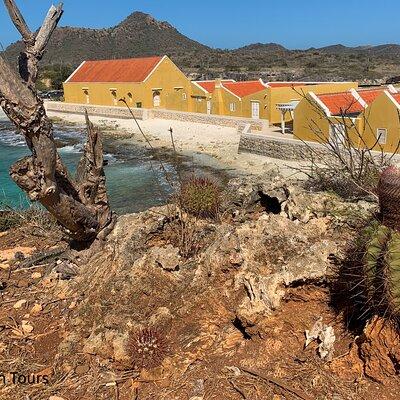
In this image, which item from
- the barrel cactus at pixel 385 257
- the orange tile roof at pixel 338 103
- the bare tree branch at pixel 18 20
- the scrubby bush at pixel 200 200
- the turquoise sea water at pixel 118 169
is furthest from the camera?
the orange tile roof at pixel 338 103

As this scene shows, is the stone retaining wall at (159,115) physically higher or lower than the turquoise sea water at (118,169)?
higher

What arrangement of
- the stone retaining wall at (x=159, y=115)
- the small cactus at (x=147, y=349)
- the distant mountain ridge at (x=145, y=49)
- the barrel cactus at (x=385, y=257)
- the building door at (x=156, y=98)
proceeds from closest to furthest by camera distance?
the barrel cactus at (x=385, y=257), the small cactus at (x=147, y=349), the stone retaining wall at (x=159, y=115), the building door at (x=156, y=98), the distant mountain ridge at (x=145, y=49)

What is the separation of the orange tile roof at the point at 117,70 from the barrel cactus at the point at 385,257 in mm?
45958

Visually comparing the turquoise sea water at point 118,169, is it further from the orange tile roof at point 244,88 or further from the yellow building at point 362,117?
the orange tile roof at point 244,88

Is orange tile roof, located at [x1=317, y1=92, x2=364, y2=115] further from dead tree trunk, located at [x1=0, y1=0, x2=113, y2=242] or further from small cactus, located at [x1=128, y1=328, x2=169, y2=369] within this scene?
small cactus, located at [x1=128, y1=328, x2=169, y2=369]

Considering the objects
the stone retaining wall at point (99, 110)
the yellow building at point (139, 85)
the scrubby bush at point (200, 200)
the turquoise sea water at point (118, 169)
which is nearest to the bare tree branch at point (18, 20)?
the scrubby bush at point (200, 200)

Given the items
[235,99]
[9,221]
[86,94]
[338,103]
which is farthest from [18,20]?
[86,94]

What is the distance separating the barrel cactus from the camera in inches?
144

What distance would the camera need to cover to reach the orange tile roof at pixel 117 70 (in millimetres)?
48938

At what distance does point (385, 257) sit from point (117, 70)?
51591 millimetres

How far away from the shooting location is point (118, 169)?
29469 mm

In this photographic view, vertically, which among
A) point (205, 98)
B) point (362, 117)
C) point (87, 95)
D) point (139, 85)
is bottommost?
point (362, 117)

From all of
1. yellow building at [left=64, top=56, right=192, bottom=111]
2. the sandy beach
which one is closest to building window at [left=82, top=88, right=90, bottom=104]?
yellow building at [left=64, top=56, right=192, bottom=111]

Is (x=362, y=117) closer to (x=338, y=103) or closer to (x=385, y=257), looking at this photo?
(x=338, y=103)
